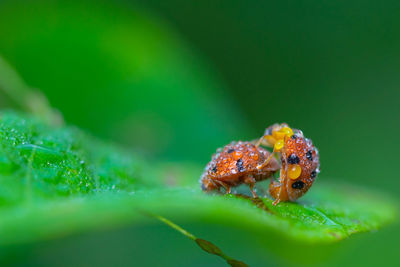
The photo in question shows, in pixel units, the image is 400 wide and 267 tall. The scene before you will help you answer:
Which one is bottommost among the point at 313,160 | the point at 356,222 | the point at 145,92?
the point at 356,222

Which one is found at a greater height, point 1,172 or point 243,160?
point 243,160

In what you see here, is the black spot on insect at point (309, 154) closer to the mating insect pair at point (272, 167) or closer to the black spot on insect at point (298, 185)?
the mating insect pair at point (272, 167)

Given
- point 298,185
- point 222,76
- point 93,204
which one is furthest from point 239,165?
point 222,76

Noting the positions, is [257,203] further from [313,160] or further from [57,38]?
[57,38]

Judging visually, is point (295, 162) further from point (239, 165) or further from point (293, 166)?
point (239, 165)

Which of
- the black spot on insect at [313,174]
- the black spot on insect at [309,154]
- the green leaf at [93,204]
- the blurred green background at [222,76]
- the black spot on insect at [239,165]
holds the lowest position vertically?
the green leaf at [93,204]

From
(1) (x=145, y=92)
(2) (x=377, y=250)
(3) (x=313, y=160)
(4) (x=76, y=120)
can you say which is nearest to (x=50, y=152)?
(3) (x=313, y=160)

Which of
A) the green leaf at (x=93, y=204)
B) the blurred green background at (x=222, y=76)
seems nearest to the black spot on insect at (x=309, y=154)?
the green leaf at (x=93, y=204)

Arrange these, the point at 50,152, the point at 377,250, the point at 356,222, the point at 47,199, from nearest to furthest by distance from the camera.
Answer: the point at 47,199 → the point at 50,152 → the point at 356,222 → the point at 377,250
